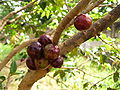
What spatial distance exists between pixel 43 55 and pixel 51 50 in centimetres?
9

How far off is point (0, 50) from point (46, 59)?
1170mm

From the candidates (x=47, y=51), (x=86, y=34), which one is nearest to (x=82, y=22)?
(x=86, y=34)

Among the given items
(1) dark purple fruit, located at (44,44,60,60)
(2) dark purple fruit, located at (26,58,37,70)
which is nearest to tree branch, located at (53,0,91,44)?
(1) dark purple fruit, located at (44,44,60,60)

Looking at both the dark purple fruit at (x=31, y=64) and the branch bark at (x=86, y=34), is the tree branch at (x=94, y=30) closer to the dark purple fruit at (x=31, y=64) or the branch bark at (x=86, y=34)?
the branch bark at (x=86, y=34)

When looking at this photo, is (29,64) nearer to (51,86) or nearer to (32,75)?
(32,75)

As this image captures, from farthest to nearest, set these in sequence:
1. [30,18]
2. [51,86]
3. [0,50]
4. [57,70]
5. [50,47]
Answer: [51,86], [30,18], [0,50], [57,70], [50,47]

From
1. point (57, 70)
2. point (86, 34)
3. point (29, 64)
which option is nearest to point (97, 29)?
point (86, 34)

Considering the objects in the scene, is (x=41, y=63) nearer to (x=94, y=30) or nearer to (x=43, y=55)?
(x=43, y=55)

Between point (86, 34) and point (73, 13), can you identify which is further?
point (86, 34)

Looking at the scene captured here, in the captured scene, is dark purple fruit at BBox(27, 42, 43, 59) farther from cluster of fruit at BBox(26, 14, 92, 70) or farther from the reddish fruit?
the reddish fruit

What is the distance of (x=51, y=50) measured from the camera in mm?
686

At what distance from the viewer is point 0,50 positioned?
1.82 m

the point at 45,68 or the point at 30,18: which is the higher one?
the point at 30,18

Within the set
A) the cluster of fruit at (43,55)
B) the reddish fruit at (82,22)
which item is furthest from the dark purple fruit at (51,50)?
the reddish fruit at (82,22)
